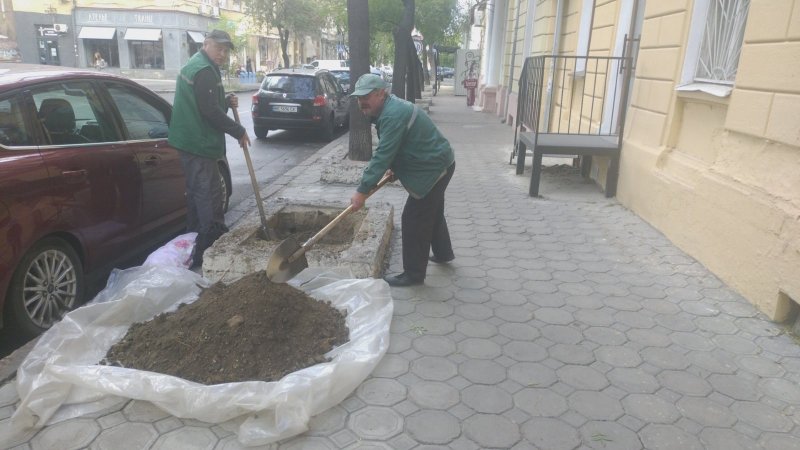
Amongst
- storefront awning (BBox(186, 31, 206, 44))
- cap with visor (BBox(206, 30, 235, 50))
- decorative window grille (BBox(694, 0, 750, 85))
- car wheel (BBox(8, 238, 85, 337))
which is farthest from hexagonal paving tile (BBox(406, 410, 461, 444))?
storefront awning (BBox(186, 31, 206, 44))

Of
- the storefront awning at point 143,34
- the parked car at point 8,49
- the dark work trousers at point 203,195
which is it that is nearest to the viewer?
the dark work trousers at point 203,195

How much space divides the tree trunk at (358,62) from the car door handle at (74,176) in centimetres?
454

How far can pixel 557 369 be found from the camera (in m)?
3.01

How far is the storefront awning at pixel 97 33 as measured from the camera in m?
34.5

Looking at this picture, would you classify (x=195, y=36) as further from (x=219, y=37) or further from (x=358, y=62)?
(x=219, y=37)

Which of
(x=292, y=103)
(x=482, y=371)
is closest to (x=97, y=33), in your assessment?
(x=292, y=103)

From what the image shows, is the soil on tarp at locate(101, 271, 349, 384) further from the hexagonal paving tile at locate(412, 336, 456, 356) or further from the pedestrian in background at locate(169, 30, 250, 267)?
the pedestrian in background at locate(169, 30, 250, 267)

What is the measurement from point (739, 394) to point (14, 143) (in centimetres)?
427

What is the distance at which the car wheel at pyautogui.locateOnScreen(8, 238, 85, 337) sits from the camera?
3199mm

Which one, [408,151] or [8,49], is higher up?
[8,49]

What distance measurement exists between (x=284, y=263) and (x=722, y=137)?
356 cm

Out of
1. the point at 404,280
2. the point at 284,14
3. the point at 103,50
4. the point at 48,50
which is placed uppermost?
the point at 284,14

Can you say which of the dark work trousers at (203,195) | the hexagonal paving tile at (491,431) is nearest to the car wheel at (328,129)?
the dark work trousers at (203,195)

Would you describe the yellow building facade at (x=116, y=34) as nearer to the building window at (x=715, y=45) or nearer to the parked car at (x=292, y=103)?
the parked car at (x=292, y=103)
